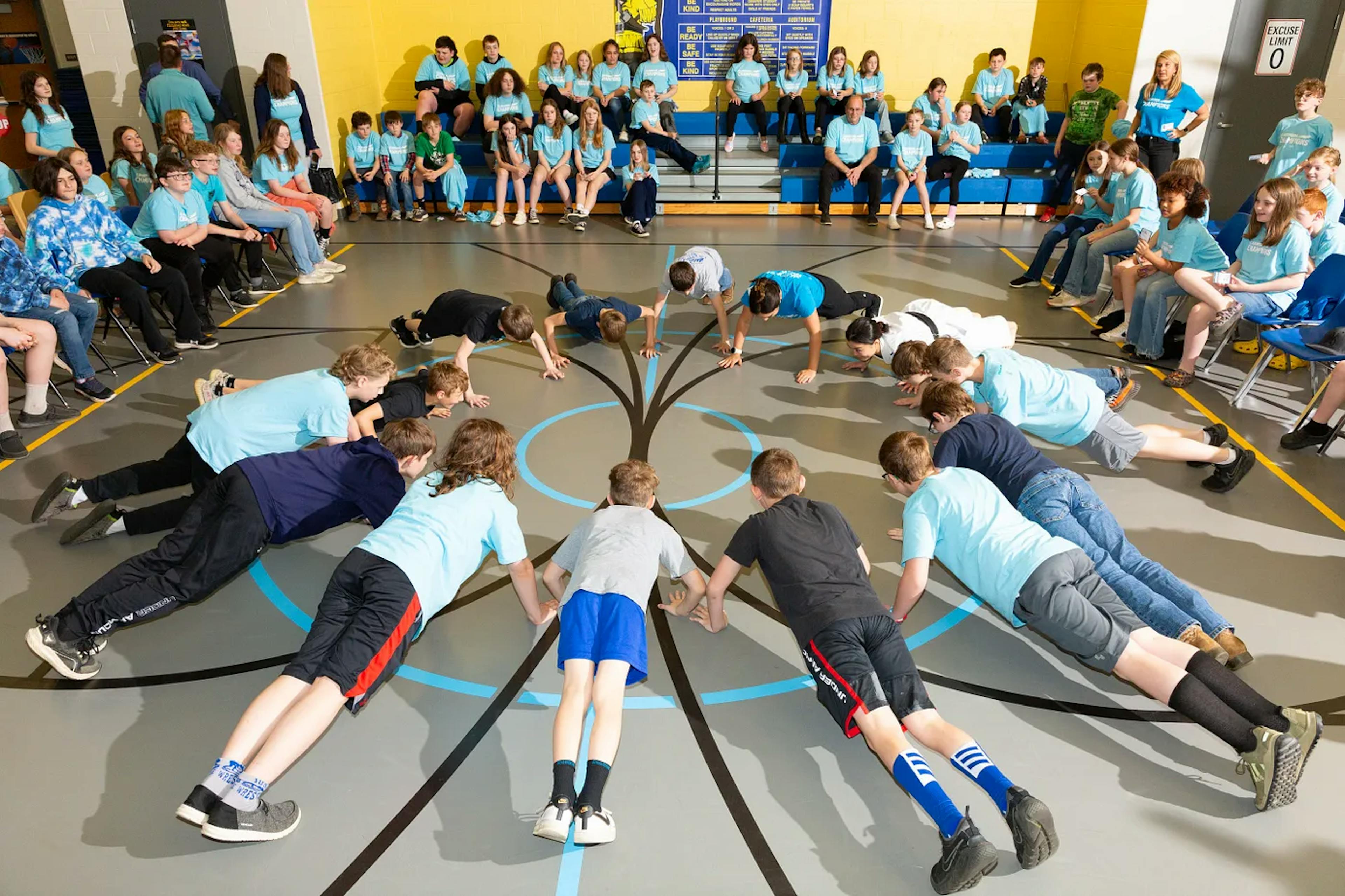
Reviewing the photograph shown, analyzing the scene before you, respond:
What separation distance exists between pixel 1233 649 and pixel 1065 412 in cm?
151

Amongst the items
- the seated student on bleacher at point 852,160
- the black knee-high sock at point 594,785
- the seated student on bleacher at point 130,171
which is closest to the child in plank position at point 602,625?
the black knee-high sock at point 594,785

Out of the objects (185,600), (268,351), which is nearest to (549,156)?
(268,351)

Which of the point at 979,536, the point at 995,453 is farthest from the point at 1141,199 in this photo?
the point at 979,536

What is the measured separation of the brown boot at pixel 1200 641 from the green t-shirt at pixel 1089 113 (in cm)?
864

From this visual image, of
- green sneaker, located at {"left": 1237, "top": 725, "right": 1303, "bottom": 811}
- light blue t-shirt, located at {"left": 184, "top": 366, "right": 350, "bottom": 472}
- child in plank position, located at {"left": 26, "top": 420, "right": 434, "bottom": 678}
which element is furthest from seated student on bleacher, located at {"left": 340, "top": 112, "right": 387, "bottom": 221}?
green sneaker, located at {"left": 1237, "top": 725, "right": 1303, "bottom": 811}

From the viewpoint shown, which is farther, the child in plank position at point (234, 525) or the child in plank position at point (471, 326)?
the child in plank position at point (471, 326)

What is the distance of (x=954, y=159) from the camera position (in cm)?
1049

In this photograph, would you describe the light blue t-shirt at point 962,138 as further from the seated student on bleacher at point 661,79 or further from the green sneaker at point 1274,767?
the green sneaker at point 1274,767

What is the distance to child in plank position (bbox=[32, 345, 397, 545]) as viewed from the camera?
4.32m

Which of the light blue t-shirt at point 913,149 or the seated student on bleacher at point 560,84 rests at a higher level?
the seated student on bleacher at point 560,84

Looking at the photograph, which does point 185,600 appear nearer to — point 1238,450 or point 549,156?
point 1238,450

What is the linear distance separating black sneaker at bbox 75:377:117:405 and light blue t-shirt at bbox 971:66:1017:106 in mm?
10488

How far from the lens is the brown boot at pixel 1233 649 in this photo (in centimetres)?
363

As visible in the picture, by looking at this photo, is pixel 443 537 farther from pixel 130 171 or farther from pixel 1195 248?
pixel 130 171
